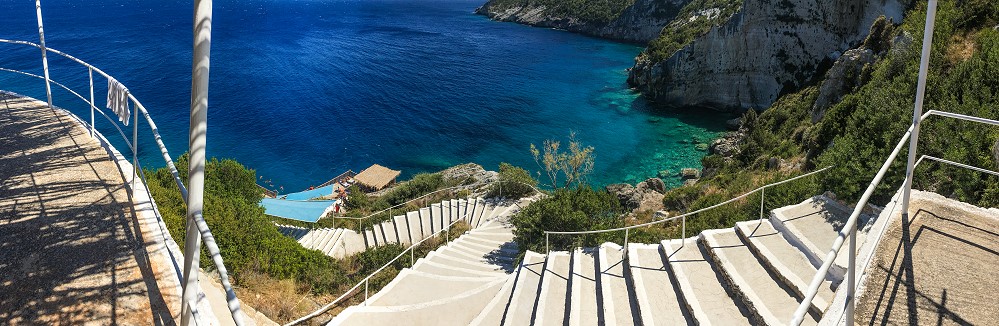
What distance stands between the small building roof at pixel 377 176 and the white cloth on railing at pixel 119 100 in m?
23.6

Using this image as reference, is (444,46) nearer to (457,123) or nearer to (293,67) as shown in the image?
(293,67)

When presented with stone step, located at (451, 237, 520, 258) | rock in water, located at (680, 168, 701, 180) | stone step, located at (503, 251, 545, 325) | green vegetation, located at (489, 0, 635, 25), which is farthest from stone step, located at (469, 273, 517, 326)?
green vegetation, located at (489, 0, 635, 25)

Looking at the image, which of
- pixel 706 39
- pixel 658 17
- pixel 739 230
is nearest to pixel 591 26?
pixel 658 17

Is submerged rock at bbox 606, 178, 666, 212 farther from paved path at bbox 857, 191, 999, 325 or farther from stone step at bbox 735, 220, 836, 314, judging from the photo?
paved path at bbox 857, 191, 999, 325

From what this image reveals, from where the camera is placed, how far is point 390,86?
170ft

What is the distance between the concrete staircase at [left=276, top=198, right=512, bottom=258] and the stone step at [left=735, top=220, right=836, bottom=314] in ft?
33.9

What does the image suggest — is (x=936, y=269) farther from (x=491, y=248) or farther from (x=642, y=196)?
(x=642, y=196)

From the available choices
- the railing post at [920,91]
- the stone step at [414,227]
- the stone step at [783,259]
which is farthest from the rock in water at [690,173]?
the railing post at [920,91]

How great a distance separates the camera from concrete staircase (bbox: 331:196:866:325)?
19.9ft

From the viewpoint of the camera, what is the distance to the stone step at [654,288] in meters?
6.48

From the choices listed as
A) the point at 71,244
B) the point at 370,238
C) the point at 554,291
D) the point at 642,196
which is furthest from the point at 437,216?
the point at 71,244

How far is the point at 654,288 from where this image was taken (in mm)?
7238

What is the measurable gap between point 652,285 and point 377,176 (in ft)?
81.5

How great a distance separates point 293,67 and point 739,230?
190 ft
